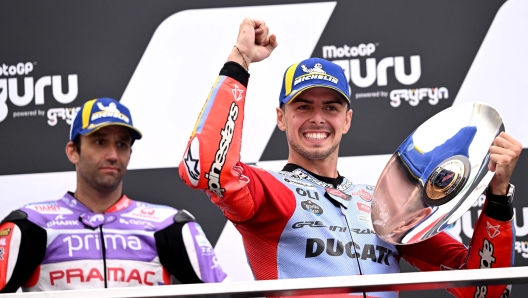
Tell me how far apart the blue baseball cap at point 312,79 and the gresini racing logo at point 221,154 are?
0.38 meters

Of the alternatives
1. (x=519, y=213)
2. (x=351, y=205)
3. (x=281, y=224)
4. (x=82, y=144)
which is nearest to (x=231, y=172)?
(x=281, y=224)

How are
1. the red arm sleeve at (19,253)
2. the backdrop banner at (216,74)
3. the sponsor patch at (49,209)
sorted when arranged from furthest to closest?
the backdrop banner at (216,74), the sponsor patch at (49,209), the red arm sleeve at (19,253)

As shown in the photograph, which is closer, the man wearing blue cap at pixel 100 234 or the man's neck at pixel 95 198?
the man wearing blue cap at pixel 100 234

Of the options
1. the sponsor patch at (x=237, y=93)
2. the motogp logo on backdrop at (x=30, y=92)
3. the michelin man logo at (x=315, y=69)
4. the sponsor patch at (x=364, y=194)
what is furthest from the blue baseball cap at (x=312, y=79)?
the motogp logo on backdrop at (x=30, y=92)

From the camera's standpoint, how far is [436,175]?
160 centimetres

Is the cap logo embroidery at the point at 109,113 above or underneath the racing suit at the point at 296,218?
above

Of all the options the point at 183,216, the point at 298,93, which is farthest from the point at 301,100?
the point at 183,216

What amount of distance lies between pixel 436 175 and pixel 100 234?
1.12m

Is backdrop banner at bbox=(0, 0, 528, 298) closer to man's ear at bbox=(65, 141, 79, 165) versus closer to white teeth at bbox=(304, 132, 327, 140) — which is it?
man's ear at bbox=(65, 141, 79, 165)

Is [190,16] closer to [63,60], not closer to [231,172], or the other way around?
[63,60]

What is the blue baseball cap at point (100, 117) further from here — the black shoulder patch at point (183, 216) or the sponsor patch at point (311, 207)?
the sponsor patch at point (311, 207)

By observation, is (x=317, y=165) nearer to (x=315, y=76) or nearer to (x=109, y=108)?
(x=315, y=76)

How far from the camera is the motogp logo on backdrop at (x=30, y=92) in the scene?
268 cm

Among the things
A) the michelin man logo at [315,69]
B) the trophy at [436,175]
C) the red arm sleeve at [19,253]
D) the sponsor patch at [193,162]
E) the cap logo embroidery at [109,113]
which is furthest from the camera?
the cap logo embroidery at [109,113]
